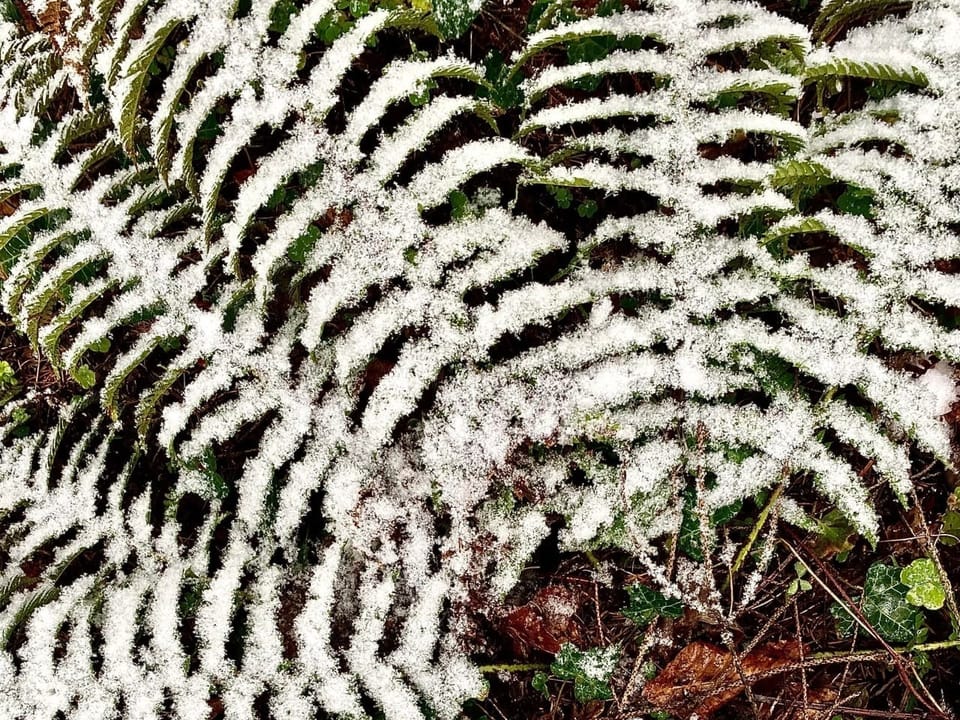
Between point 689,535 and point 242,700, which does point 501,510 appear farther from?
point 242,700

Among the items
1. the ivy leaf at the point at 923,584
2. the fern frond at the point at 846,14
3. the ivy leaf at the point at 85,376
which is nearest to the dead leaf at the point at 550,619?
the ivy leaf at the point at 923,584

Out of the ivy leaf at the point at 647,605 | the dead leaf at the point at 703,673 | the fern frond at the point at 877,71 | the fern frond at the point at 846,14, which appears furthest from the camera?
the dead leaf at the point at 703,673

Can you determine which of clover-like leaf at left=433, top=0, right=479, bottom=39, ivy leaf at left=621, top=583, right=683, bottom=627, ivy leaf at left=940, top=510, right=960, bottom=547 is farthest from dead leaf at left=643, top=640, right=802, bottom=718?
clover-like leaf at left=433, top=0, right=479, bottom=39

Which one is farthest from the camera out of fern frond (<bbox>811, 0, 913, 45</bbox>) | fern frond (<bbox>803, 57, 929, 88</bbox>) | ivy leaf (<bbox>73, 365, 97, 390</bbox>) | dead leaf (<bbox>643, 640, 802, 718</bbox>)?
ivy leaf (<bbox>73, 365, 97, 390</bbox>)

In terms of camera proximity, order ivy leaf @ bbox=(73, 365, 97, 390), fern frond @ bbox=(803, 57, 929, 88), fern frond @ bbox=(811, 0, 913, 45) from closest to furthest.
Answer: fern frond @ bbox=(803, 57, 929, 88), fern frond @ bbox=(811, 0, 913, 45), ivy leaf @ bbox=(73, 365, 97, 390)

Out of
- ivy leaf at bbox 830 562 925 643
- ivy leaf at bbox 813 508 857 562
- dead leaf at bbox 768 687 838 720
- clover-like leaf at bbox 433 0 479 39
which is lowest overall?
dead leaf at bbox 768 687 838 720

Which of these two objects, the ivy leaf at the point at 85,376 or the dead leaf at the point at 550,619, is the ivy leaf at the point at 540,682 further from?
the ivy leaf at the point at 85,376

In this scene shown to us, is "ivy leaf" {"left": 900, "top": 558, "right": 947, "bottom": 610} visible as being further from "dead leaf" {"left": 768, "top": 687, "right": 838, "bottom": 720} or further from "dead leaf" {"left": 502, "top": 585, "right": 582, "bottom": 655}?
"dead leaf" {"left": 502, "top": 585, "right": 582, "bottom": 655}
